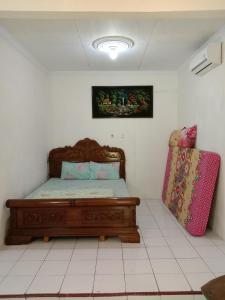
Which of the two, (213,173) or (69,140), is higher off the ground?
(69,140)

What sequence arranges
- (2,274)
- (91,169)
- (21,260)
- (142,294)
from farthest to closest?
(91,169) → (21,260) → (2,274) → (142,294)

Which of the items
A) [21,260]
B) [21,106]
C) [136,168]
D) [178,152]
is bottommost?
[21,260]

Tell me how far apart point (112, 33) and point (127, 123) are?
200cm

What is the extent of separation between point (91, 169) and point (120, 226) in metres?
1.70

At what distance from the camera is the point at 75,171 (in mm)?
4559

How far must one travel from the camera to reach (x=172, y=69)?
469 centimetres

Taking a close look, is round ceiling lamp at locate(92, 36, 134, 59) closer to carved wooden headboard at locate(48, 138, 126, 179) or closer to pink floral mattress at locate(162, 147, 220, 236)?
pink floral mattress at locate(162, 147, 220, 236)

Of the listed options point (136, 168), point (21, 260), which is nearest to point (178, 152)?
point (136, 168)

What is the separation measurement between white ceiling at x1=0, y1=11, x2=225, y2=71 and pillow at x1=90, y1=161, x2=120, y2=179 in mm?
1620

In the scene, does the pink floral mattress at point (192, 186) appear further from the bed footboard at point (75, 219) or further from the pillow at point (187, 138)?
the bed footboard at point (75, 219)

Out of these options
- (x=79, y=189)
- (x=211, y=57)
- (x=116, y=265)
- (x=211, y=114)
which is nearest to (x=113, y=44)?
(x=211, y=57)

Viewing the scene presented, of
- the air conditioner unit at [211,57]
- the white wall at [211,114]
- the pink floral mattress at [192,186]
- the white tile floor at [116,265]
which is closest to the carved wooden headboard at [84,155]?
the pink floral mattress at [192,186]

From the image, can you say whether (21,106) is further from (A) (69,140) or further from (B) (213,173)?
(B) (213,173)

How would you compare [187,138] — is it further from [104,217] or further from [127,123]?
[104,217]
